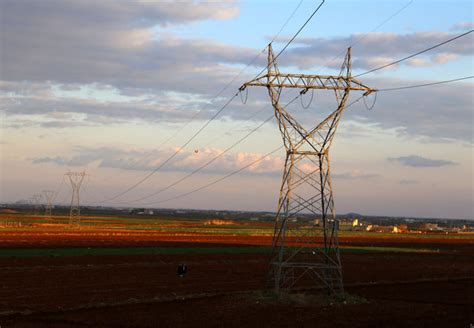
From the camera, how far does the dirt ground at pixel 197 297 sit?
2238 cm

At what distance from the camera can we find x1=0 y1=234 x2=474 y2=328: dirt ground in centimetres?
2238

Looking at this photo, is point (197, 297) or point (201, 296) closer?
point (197, 297)

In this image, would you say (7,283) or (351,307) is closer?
(351,307)

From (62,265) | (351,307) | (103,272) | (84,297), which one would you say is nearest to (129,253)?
(62,265)

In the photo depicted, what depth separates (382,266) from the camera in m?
50.7

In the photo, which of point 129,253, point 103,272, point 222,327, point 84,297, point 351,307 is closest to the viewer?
point 222,327

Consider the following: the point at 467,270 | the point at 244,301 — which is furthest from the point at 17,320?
the point at 467,270

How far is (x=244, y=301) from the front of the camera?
2694 cm

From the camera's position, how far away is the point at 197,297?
94.7 feet

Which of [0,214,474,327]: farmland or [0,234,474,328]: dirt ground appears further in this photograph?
[0,214,474,327]: farmland

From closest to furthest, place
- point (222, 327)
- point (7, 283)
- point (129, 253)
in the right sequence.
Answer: point (222, 327), point (7, 283), point (129, 253)

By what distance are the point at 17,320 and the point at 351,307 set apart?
13.8 m

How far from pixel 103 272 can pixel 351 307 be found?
18700mm

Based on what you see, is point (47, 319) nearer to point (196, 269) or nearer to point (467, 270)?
point (196, 269)
